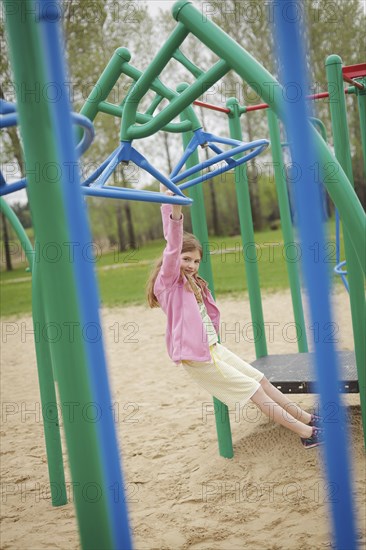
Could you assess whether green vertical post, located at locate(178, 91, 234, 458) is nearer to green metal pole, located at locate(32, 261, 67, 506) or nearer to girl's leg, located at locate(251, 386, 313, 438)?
girl's leg, located at locate(251, 386, 313, 438)

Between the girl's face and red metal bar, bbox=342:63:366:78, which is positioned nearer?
the girl's face

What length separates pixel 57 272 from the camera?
3.32ft

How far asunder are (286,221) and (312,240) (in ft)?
9.91

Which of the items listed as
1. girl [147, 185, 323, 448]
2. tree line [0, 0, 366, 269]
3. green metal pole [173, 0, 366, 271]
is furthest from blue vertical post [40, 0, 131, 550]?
tree line [0, 0, 366, 269]

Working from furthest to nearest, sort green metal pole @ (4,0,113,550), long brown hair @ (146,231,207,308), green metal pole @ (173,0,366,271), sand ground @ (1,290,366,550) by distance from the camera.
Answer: long brown hair @ (146,231,207,308)
sand ground @ (1,290,366,550)
green metal pole @ (173,0,366,271)
green metal pole @ (4,0,113,550)

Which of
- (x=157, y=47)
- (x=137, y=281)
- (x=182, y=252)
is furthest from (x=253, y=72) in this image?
(x=157, y=47)

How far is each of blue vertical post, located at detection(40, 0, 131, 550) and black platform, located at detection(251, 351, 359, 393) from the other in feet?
5.42

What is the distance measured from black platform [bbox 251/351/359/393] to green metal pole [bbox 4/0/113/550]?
1.67 m

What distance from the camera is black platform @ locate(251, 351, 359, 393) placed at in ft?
8.93

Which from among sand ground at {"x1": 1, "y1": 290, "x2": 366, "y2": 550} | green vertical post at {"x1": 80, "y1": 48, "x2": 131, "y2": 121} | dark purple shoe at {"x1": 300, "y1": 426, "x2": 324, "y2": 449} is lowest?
sand ground at {"x1": 1, "y1": 290, "x2": 366, "y2": 550}

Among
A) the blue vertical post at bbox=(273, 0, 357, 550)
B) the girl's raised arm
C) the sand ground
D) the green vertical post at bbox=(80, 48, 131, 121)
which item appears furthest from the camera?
the girl's raised arm

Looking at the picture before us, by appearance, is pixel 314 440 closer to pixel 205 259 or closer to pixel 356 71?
pixel 205 259

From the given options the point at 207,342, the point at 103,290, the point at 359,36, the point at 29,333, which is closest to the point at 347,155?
the point at 207,342

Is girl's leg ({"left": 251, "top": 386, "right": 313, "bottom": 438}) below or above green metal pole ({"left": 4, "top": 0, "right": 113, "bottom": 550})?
below
